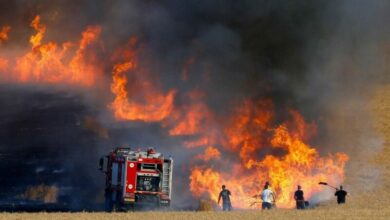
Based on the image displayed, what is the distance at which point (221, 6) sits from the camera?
43812mm

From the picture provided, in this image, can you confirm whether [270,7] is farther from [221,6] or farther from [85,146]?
[85,146]

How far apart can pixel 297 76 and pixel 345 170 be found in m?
5.49

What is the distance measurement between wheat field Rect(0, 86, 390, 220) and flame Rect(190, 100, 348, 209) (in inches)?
86.2

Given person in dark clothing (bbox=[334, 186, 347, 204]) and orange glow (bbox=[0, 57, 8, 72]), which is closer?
person in dark clothing (bbox=[334, 186, 347, 204])

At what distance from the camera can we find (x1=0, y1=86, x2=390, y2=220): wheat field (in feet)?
92.4

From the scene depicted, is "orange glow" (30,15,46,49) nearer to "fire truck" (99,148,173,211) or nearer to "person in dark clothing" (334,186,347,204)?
"fire truck" (99,148,173,211)

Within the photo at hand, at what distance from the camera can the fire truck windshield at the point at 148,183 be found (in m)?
34.8

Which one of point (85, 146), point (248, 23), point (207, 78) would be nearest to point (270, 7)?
point (248, 23)

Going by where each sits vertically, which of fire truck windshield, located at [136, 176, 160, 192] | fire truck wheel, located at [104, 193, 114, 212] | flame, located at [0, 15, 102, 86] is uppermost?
flame, located at [0, 15, 102, 86]

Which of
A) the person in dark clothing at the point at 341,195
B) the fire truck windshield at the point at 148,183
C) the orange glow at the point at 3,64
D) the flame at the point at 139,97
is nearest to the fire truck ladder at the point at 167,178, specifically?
the fire truck windshield at the point at 148,183

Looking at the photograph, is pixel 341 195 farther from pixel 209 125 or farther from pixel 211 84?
pixel 211 84

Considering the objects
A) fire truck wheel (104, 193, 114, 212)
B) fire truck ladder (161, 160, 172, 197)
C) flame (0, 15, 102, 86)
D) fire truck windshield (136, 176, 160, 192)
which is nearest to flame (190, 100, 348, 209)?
fire truck ladder (161, 160, 172, 197)

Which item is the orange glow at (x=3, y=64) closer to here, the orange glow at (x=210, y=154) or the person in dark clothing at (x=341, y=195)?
the orange glow at (x=210, y=154)

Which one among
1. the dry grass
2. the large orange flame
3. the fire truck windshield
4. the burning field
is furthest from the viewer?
the burning field
